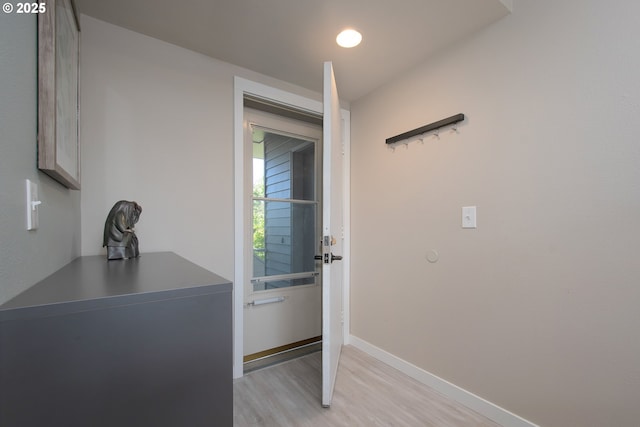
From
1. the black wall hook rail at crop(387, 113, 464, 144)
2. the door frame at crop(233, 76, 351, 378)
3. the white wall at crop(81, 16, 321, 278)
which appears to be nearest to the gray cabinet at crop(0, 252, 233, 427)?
the white wall at crop(81, 16, 321, 278)

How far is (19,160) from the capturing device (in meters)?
0.67

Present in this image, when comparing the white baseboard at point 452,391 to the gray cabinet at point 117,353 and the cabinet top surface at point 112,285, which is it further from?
the cabinet top surface at point 112,285

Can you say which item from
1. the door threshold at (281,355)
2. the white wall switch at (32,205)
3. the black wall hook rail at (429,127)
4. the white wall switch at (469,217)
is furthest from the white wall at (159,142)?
the white wall switch at (469,217)

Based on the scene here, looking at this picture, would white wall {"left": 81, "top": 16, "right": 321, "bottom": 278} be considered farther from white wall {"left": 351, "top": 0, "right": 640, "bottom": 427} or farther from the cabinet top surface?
white wall {"left": 351, "top": 0, "right": 640, "bottom": 427}

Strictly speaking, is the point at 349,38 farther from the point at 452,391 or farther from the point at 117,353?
the point at 452,391

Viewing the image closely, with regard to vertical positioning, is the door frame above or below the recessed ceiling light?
below

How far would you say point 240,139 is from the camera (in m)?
2.06

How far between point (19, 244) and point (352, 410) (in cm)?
173

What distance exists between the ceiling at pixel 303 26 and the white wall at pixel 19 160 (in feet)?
3.37

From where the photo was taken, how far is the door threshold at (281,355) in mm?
2228

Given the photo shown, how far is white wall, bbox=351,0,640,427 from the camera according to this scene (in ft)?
4.00

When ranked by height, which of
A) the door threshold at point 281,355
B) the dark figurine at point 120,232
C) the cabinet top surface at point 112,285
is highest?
the dark figurine at point 120,232

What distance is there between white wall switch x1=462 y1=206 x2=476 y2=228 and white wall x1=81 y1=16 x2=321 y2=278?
5.06ft

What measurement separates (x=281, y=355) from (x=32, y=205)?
2.14 metres
